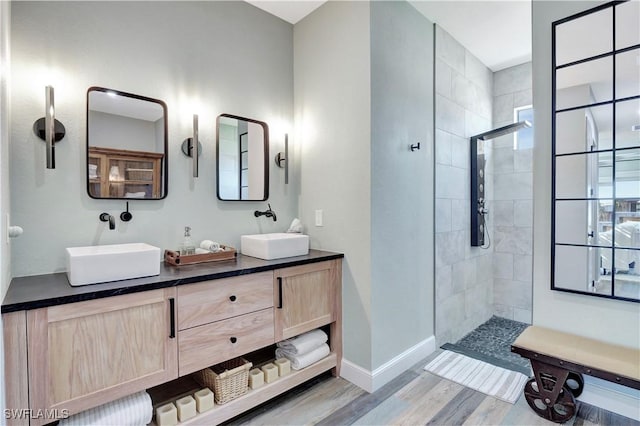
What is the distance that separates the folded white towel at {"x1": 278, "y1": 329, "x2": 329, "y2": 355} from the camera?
7.06 feet

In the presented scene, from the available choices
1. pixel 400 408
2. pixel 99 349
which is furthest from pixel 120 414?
pixel 400 408

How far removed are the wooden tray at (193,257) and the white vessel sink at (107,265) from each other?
241mm

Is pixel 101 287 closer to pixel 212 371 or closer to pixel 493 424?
pixel 212 371

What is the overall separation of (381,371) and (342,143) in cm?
162

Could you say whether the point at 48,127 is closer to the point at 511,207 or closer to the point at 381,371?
the point at 381,371

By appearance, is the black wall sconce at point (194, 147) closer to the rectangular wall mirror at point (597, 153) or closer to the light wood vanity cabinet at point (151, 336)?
the light wood vanity cabinet at point (151, 336)

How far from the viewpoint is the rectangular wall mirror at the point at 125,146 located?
1.80 m

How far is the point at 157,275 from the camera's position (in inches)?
64.3

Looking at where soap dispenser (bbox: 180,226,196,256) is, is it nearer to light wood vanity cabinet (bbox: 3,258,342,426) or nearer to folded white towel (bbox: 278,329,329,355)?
light wood vanity cabinet (bbox: 3,258,342,426)

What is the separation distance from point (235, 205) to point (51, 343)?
4.33ft

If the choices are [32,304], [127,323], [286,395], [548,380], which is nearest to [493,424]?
[548,380]

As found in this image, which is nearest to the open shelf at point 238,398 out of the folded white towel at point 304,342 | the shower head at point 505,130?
the folded white towel at point 304,342

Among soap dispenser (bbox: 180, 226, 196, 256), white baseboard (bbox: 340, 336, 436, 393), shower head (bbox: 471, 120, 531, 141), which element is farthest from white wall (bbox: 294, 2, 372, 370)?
shower head (bbox: 471, 120, 531, 141)

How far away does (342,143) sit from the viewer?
2326 mm
